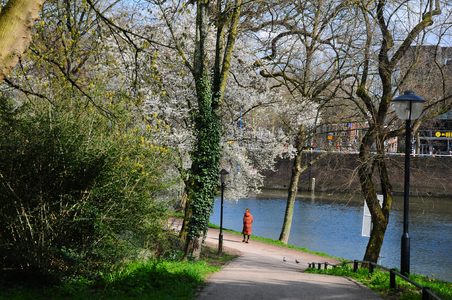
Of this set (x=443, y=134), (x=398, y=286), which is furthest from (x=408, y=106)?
(x=443, y=134)

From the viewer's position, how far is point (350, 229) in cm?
2766

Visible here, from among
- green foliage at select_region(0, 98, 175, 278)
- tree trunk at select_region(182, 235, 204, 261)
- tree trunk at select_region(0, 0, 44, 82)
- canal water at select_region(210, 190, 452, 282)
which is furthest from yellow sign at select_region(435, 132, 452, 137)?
tree trunk at select_region(0, 0, 44, 82)

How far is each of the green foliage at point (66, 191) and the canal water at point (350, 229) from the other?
28.1 ft

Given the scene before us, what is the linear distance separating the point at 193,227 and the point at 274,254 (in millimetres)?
5939

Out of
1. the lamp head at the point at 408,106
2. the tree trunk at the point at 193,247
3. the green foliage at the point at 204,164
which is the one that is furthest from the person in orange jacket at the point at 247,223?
the lamp head at the point at 408,106

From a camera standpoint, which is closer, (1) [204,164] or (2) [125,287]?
(2) [125,287]

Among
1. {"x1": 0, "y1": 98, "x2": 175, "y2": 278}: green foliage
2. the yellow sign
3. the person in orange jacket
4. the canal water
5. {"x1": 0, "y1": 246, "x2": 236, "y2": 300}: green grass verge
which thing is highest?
the yellow sign

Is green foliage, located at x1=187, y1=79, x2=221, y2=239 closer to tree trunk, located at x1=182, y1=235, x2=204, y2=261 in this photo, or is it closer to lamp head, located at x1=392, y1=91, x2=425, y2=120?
tree trunk, located at x1=182, y1=235, x2=204, y2=261

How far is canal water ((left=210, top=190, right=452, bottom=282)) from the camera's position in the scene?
65.7 feet

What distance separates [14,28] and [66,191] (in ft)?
14.2

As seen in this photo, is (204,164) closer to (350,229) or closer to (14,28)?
(14,28)

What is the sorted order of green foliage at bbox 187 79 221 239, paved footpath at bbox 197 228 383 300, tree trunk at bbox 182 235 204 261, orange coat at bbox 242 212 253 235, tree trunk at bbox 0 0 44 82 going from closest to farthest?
1. tree trunk at bbox 0 0 44 82
2. paved footpath at bbox 197 228 383 300
3. tree trunk at bbox 182 235 204 261
4. green foliage at bbox 187 79 221 239
5. orange coat at bbox 242 212 253 235

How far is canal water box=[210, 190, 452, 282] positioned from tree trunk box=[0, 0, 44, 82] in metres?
12.0

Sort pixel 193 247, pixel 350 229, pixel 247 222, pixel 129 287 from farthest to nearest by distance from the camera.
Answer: pixel 350 229
pixel 247 222
pixel 193 247
pixel 129 287
